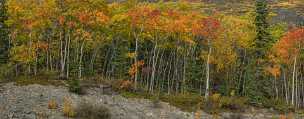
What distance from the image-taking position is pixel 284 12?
184125mm

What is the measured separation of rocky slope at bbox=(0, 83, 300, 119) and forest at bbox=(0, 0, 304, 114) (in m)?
5.99

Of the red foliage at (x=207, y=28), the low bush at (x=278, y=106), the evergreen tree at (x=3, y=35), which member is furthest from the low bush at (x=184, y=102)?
the evergreen tree at (x=3, y=35)

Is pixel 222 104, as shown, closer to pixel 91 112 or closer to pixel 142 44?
pixel 91 112

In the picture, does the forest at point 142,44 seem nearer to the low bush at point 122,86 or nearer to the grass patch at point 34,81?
the low bush at point 122,86

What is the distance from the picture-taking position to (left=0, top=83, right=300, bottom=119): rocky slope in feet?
121

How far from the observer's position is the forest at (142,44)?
199 ft

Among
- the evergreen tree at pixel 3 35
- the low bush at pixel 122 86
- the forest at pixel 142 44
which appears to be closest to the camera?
the low bush at pixel 122 86

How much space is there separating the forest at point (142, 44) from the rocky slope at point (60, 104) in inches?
236

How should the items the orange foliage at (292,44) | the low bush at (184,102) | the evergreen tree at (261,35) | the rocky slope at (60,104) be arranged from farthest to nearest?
the evergreen tree at (261,35), the orange foliage at (292,44), the low bush at (184,102), the rocky slope at (60,104)

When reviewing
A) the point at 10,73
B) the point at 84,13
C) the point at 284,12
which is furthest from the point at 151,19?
the point at 284,12

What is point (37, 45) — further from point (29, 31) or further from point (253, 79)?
point (253, 79)

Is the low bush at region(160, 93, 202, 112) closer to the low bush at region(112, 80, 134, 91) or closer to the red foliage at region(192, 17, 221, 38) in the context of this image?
the low bush at region(112, 80, 134, 91)

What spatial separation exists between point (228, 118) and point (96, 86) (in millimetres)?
15388

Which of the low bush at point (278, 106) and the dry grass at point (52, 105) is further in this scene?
the low bush at point (278, 106)
